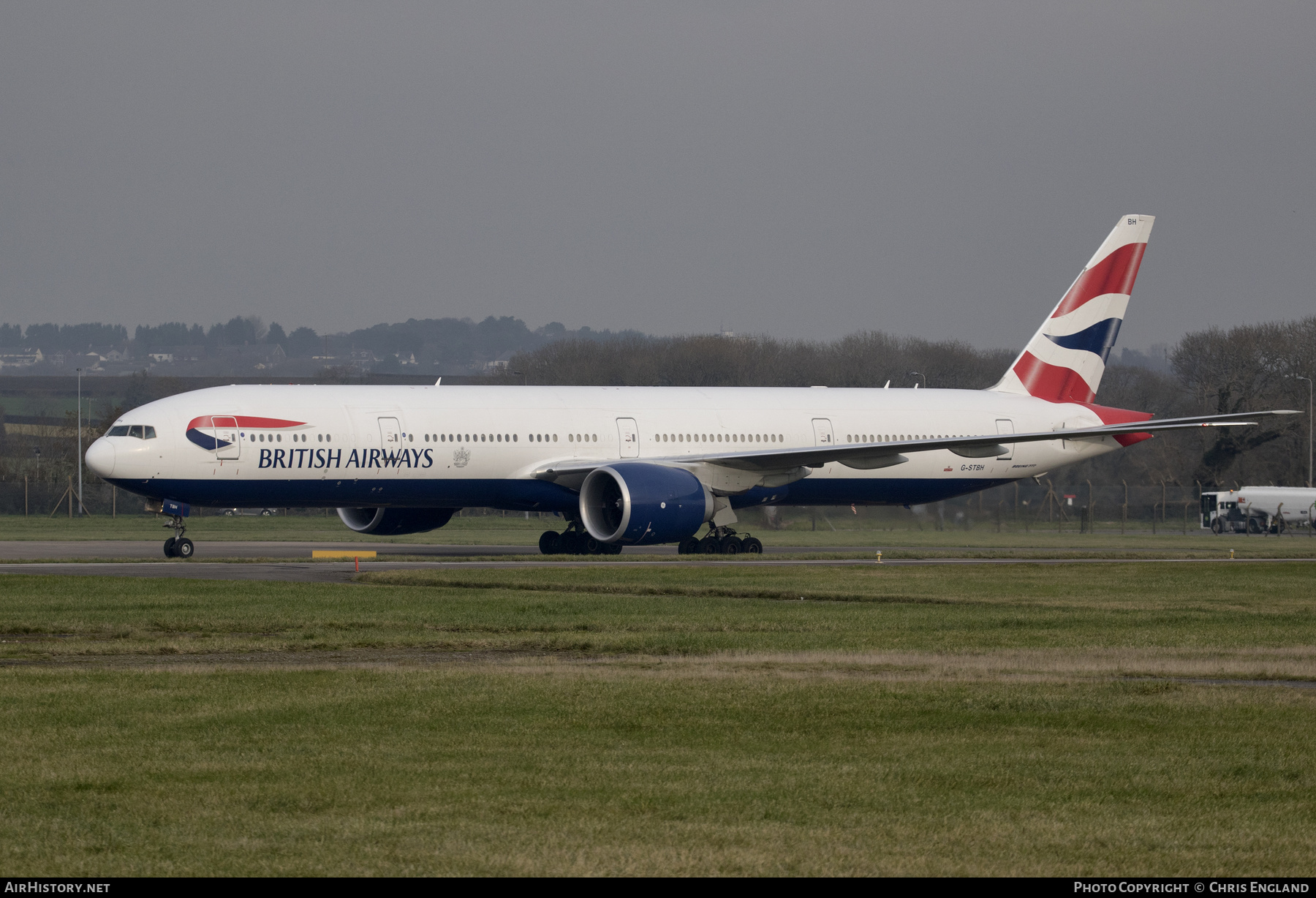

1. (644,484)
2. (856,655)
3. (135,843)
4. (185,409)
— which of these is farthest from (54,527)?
(135,843)

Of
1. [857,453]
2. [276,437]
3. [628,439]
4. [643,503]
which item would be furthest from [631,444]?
[276,437]

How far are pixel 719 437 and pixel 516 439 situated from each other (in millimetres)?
5495

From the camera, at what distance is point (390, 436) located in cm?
3475

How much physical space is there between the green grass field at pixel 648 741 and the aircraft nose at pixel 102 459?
1228 centimetres

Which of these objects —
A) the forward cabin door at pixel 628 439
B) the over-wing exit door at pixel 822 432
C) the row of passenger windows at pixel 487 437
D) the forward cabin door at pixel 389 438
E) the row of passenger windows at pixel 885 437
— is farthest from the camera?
the row of passenger windows at pixel 885 437

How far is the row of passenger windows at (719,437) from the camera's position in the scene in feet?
125

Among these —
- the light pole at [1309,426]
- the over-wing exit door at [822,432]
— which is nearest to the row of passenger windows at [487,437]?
Result: the over-wing exit door at [822,432]

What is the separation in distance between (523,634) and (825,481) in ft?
73.5

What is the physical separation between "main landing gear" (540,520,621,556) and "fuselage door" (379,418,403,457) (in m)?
4.57

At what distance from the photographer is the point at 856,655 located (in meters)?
16.3

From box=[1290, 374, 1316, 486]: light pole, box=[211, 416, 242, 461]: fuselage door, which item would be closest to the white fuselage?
box=[211, 416, 242, 461]: fuselage door

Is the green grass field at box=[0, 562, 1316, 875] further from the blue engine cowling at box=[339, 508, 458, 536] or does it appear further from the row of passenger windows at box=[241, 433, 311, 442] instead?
the blue engine cowling at box=[339, 508, 458, 536]

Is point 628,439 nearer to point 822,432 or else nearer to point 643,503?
point 643,503

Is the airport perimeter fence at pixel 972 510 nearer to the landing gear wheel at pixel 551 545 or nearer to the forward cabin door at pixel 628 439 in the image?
the landing gear wheel at pixel 551 545
